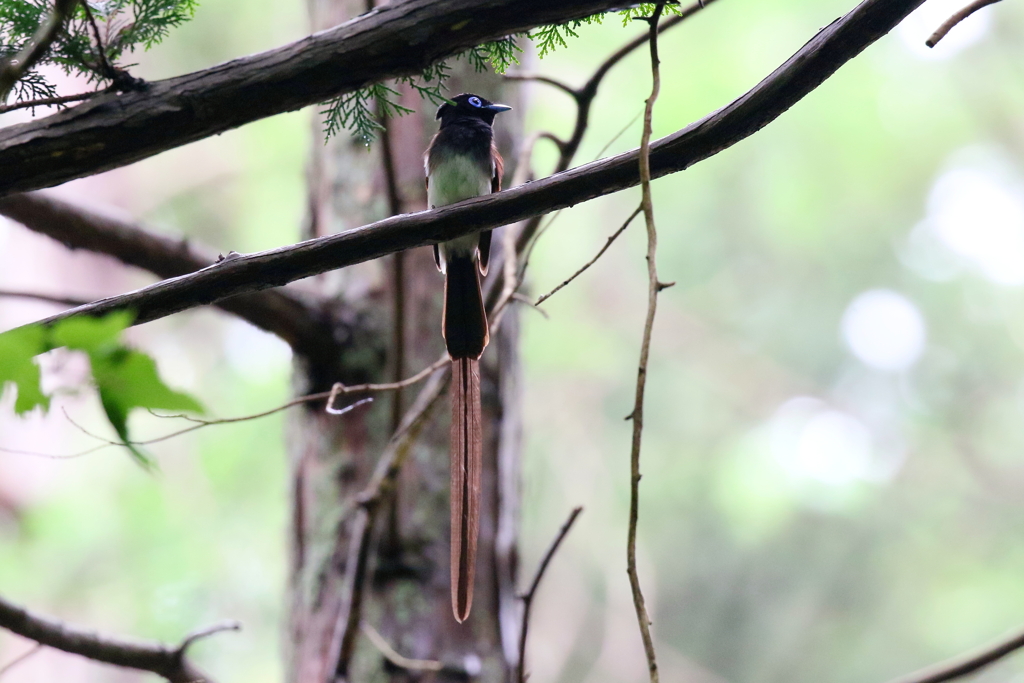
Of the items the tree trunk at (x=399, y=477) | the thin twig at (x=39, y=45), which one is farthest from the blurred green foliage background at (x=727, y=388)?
the thin twig at (x=39, y=45)

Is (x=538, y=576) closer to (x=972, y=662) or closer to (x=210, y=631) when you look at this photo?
(x=210, y=631)

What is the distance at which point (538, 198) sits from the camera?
133cm

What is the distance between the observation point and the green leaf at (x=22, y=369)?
816 millimetres

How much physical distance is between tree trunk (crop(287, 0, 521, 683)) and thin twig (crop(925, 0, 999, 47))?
139cm

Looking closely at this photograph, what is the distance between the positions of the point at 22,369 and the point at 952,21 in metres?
1.36

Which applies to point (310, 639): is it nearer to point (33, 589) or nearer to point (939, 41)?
point (939, 41)

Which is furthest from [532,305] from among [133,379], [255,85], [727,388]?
[727,388]

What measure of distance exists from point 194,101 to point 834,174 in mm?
7827

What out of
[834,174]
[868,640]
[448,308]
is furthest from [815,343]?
[448,308]

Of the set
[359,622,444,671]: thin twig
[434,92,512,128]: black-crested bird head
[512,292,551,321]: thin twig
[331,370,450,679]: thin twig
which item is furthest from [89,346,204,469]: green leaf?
[434,92,512,128]: black-crested bird head

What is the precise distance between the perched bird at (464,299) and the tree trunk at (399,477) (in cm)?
16

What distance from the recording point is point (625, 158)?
1.30 m

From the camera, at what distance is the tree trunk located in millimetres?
2453

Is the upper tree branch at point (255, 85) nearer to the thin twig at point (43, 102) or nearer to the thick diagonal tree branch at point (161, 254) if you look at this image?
the thin twig at point (43, 102)
